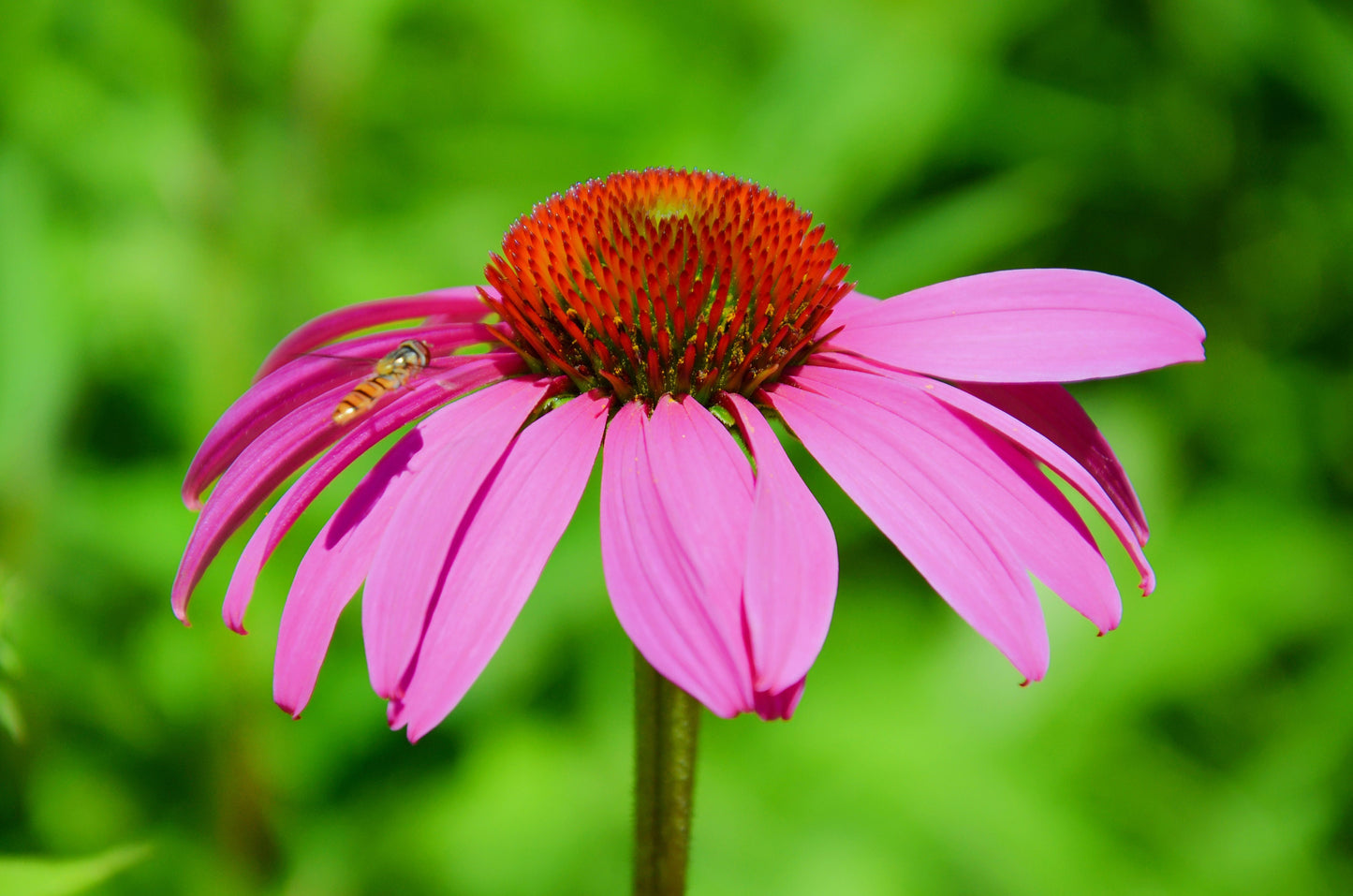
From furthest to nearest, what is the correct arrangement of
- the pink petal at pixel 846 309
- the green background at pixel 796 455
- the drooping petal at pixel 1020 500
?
the green background at pixel 796 455
the pink petal at pixel 846 309
the drooping petal at pixel 1020 500

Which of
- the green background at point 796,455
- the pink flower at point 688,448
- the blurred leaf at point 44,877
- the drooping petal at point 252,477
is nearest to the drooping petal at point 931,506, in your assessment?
the pink flower at point 688,448

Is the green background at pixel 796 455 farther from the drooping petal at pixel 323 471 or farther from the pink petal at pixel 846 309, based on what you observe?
the pink petal at pixel 846 309

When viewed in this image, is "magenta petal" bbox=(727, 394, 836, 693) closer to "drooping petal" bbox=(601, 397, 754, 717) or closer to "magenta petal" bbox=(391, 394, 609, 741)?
"drooping petal" bbox=(601, 397, 754, 717)

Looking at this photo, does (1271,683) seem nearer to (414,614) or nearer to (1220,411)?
(1220,411)

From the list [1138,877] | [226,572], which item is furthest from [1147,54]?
[226,572]

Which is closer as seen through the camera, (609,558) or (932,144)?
(609,558)

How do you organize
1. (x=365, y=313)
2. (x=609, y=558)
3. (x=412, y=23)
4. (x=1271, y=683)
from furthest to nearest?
(x=412, y=23), (x=1271, y=683), (x=365, y=313), (x=609, y=558)
